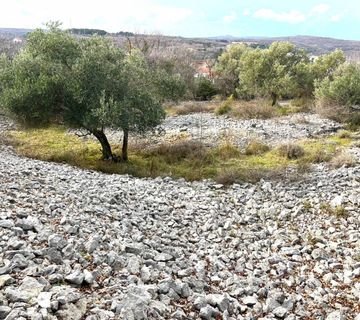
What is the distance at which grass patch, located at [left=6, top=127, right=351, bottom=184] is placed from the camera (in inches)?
817

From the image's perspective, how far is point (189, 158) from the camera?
24.3m

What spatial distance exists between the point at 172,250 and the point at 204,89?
50.4 meters

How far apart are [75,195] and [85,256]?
5448mm

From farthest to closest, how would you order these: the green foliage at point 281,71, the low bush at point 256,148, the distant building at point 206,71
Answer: the distant building at point 206,71
the green foliage at point 281,71
the low bush at point 256,148

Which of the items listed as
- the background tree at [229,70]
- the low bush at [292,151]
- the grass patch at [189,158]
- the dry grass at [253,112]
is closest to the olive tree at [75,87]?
the grass patch at [189,158]

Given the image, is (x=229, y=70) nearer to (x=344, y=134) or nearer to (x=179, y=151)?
(x=344, y=134)

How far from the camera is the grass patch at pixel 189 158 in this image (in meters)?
20.8

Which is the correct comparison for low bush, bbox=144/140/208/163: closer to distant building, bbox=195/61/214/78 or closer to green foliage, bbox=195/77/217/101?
green foliage, bbox=195/77/217/101

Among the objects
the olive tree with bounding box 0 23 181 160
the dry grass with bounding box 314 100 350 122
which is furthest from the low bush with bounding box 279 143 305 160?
the dry grass with bounding box 314 100 350 122

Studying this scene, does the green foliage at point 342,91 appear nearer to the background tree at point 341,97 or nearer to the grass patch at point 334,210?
the background tree at point 341,97

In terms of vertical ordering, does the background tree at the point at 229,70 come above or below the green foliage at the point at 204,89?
above

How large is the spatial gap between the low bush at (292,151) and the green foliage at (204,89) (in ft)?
116

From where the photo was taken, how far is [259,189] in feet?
59.0

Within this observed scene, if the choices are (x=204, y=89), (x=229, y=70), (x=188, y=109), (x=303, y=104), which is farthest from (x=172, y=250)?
(x=204, y=89)
